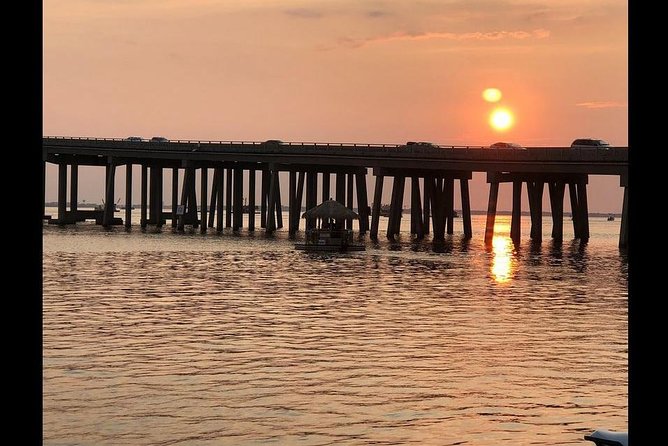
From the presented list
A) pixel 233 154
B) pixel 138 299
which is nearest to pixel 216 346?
pixel 138 299

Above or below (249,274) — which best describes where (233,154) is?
above

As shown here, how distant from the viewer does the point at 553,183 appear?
121m

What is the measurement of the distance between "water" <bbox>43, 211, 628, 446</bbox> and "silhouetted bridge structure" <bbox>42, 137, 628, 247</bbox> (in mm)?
45642

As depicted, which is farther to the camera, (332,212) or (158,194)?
(158,194)

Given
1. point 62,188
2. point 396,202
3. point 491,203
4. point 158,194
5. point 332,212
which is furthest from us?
point 158,194

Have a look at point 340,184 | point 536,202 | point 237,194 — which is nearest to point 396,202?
point 536,202

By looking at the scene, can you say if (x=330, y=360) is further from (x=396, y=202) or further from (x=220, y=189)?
(x=220, y=189)

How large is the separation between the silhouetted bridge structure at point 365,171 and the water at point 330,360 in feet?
150

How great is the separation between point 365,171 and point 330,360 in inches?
4692

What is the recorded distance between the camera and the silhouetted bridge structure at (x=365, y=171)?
334ft

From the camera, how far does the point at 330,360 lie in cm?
2522

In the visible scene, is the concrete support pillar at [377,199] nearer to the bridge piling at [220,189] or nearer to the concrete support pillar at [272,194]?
the concrete support pillar at [272,194]
